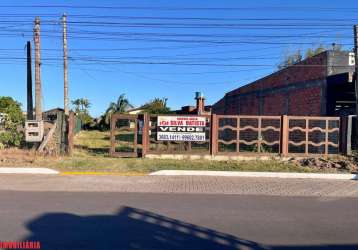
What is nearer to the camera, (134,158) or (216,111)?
(134,158)

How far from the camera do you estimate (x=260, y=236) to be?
6434mm

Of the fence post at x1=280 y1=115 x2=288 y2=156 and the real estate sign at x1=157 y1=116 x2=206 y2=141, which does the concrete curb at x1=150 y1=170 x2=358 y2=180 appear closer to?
the fence post at x1=280 y1=115 x2=288 y2=156

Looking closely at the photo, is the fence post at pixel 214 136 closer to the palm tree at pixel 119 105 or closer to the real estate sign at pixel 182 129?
the real estate sign at pixel 182 129

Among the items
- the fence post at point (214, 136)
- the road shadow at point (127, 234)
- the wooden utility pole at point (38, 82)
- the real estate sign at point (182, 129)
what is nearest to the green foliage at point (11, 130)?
the wooden utility pole at point (38, 82)

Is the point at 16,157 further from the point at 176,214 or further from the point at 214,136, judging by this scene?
the point at 176,214

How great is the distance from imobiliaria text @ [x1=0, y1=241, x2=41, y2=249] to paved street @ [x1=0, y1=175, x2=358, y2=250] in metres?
0.13

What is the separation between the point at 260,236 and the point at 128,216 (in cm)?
247

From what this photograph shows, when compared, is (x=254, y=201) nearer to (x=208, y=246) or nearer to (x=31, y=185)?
(x=208, y=246)

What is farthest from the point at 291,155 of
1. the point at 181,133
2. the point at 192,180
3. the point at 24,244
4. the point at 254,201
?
the point at 24,244

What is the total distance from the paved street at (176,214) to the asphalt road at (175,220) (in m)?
0.01

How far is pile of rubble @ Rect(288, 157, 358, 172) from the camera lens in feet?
48.3

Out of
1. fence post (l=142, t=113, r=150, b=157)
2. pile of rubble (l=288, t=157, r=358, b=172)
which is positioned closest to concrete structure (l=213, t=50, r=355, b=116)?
pile of rubble (l=288, t=157, r=358, b=172)

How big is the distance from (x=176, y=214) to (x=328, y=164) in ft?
29.4

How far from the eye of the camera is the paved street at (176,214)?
6133 mm
